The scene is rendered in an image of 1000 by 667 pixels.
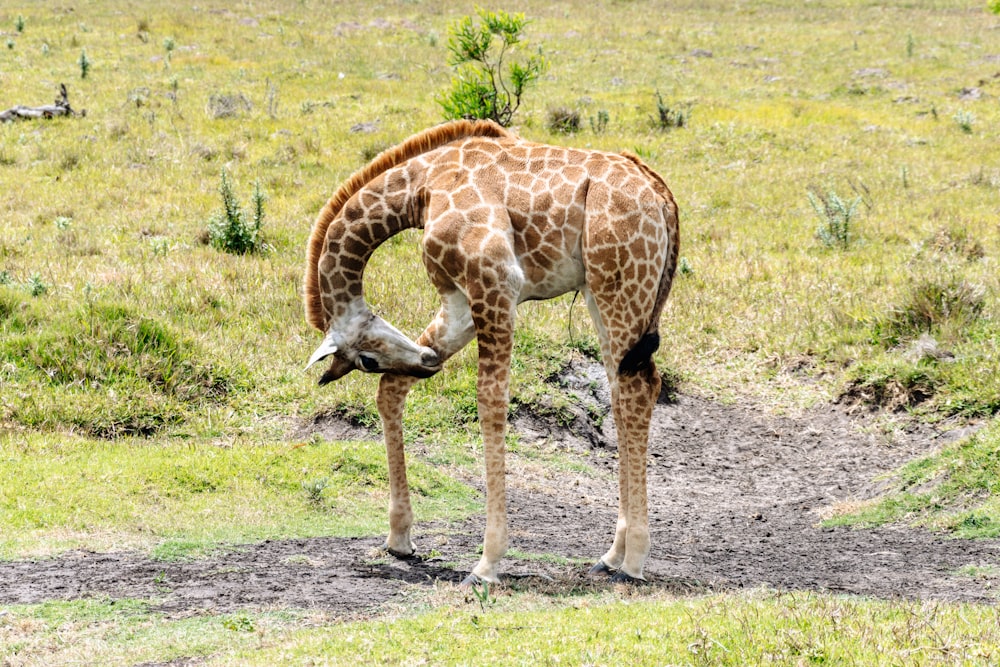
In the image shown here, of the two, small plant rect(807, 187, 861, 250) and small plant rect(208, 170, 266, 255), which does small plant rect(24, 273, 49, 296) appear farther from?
small plant rect(807, 187, 861, 250)

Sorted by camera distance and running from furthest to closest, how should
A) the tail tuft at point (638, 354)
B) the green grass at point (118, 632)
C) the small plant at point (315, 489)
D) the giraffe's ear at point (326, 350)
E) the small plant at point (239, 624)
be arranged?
the small plant at point (315, 489) < the giraffe's ear at point (326, 350) < the tail tuft at point (638, 354) < the small plant at point (239, 624) < the green grass at point (118, 632)

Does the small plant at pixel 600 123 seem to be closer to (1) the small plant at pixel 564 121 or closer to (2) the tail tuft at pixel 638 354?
(1) the small plant at pixel 564 121

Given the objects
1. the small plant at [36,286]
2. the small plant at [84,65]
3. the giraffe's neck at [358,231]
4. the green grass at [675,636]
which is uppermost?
the small plant at [84,65]

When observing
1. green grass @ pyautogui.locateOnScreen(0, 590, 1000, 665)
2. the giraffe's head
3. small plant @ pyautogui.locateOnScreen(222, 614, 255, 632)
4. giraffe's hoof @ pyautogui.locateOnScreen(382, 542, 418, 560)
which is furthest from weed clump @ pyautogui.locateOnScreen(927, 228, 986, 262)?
small plant @ pyautogui.locateOnScreen(222, 614, 255, 632)

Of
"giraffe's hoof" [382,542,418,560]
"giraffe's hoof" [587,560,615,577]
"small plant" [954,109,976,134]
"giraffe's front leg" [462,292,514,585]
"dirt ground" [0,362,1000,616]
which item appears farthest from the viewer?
"small plant" [954,109,976,134]

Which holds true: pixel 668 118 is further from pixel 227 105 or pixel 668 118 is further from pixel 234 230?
pixel 234 230

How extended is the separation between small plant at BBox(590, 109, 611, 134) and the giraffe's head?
62.9ft

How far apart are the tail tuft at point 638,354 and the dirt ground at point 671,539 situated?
1595 millimetres

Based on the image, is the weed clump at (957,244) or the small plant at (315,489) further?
the weed clump at (957,244)

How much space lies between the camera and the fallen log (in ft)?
83.4

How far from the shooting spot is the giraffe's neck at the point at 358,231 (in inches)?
332

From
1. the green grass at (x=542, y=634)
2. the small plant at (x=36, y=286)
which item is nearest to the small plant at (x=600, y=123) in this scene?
the small plant at (x=36, y=286)

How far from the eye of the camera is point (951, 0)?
186ft

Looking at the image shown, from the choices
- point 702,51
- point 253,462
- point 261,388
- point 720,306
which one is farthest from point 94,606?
point 702,51
